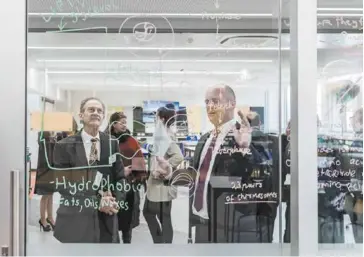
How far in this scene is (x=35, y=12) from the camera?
144cm

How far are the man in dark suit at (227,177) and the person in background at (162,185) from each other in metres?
0.10

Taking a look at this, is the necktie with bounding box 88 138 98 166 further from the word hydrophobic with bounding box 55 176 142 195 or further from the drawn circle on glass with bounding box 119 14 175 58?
the drawn circle on glass with bounding box 119 14 175 58

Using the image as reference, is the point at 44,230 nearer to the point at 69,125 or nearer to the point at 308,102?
the point at 69,125

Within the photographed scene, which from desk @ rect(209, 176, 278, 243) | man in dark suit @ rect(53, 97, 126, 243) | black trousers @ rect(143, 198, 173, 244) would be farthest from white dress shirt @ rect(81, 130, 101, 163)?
desk @ rect(209, 176, 278, 243)

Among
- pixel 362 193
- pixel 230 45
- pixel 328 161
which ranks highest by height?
pixel 230 45

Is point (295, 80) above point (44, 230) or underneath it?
above

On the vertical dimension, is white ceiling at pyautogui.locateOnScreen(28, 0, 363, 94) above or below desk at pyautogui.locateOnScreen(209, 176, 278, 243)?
above

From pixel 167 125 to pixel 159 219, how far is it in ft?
1.41

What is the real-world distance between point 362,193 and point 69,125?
131 centimetres

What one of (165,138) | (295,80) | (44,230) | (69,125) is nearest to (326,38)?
(295,80)

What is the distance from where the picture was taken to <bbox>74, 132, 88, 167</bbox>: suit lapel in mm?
1518

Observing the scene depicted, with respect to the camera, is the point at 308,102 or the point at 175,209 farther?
the point at 175,209

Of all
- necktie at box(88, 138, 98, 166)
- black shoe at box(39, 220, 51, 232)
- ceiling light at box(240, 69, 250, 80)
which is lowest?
black shoe at box(39, 220, 51, 232)

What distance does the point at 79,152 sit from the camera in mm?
1522
